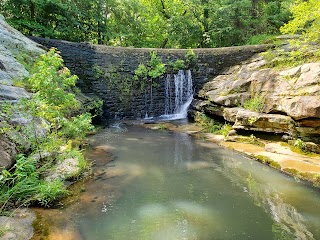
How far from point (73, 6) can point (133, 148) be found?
837 centimetres

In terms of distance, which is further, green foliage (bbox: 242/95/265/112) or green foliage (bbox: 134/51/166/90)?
green foliage (bbox: 134/51/166/90)

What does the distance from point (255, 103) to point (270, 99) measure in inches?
19.0

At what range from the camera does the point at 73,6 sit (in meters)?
12.5

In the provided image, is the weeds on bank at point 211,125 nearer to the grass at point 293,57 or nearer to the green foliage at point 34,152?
the grass at point 293,57

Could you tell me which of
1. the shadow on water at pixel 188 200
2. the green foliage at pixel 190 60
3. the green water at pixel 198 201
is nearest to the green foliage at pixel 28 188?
the shadow on water at pixel 188 200

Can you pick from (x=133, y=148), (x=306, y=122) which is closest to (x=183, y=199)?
(x=133, y=148)

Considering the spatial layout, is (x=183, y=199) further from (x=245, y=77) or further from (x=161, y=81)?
(x=161, y=81)

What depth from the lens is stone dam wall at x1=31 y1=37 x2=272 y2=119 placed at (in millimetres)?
11438

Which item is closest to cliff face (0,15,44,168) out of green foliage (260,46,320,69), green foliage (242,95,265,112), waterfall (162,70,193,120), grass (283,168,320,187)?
grass (283,168,320,187)

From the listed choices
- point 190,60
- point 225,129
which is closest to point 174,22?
point 190,60

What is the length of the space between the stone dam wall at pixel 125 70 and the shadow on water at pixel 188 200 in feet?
16.8

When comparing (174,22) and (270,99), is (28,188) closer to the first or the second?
(270,99)

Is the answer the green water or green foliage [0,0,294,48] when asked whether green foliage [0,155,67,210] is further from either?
green foliage [0,0,294,48]

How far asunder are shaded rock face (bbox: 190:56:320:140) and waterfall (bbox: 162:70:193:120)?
1.33 metres
